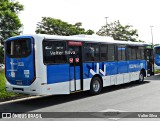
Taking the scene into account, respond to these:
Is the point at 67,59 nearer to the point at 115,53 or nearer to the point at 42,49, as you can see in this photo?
the point at 42,49

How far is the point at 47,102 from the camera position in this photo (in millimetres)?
10594

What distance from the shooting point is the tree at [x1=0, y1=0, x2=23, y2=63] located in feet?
75.2

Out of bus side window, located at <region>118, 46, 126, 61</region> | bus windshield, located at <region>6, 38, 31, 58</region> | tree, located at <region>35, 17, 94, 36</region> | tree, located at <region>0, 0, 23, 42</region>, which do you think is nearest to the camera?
bus windshield, located at <region>6, 38, 31, 58</region>

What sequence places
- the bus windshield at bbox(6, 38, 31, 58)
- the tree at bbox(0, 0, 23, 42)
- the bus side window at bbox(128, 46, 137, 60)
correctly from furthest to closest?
the tree at bbox(0, 0, 23, 42) → the bus side window at bbox(128, 46, 137, 60) → the bus windshield at bbox(6, 38, 31, 58)

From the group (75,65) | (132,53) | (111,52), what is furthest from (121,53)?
(75,65)

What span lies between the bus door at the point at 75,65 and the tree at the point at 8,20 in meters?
13.3

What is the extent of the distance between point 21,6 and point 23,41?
621 inches

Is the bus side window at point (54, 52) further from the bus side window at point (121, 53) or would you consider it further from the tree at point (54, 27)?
the tree at point (54, 27)

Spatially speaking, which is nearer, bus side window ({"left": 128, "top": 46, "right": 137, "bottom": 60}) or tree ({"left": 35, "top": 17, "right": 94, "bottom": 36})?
bus side window ({"left": 128, "top": 46, "right": 137, "bottom": 60})

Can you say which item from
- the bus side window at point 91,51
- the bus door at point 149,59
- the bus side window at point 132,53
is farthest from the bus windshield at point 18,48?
the bus door at point 149,59

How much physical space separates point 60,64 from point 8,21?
14.6 m

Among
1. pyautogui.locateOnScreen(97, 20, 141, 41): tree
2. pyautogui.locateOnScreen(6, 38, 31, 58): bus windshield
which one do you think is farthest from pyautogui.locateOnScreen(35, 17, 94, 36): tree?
pyautogui.locateOnScreen(6, 38, 31, 58): bus windshield

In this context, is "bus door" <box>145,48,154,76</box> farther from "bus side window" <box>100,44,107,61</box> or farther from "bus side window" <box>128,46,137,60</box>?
"bus side window" <box>100,44,107,61</box>

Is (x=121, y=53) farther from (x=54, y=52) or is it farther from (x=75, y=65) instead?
(x=54, y=52)
